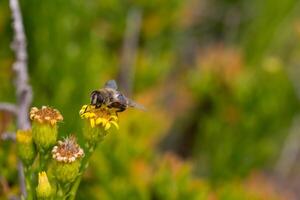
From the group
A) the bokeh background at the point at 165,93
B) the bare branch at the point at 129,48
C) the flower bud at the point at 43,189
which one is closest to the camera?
the flower bud at the point at 43,189

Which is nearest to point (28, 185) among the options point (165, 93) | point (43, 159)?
point (43, 159)

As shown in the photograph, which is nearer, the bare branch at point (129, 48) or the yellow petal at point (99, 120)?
the yellow petal at point (99, 120)

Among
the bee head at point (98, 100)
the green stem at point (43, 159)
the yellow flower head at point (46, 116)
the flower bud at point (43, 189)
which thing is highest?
the bee head at point (98, 100)

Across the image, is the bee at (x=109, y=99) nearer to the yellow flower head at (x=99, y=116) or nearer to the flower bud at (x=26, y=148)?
the yellow flower head at (x=99, y=116)

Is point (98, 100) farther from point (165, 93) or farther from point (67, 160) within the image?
point (165, 93)

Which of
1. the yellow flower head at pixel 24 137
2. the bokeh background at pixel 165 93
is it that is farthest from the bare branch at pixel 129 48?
the yellow flower head at pixel 24 137

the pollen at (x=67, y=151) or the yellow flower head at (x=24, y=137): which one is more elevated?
the yellow flower head at (x=24, y=137)

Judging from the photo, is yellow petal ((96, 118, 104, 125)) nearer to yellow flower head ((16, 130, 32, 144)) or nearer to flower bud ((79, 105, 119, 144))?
flower bud ((79, 105, 119, 144))
